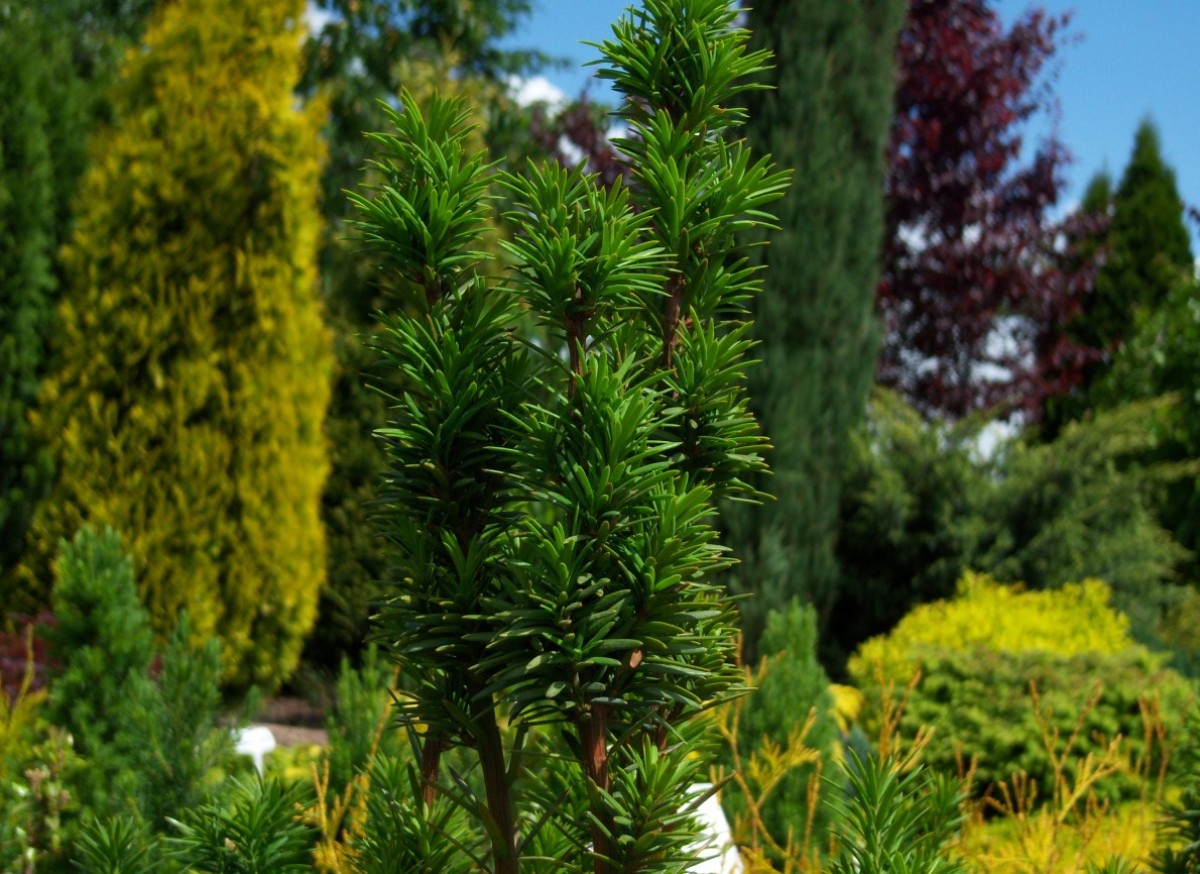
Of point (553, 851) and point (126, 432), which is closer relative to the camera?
point (553, 851)

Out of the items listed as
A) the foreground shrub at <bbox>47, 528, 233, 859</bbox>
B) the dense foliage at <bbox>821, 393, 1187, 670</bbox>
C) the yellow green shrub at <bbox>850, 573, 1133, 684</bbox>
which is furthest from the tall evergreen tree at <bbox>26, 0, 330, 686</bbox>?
the dense foliage at <bbox>821, 393, 1187, 670</bbox>

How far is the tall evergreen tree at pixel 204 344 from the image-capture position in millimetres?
Result: 5621

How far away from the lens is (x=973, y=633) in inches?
235

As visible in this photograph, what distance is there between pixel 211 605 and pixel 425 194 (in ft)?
15.7

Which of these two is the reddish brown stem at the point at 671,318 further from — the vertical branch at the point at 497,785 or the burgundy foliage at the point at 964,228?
the burgundy foliage at the point at 964,228

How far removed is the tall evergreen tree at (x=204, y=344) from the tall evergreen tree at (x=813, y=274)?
8.95 ft

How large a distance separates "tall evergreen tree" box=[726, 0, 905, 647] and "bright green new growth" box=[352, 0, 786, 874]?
5.66 metres

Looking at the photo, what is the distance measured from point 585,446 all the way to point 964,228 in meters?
12.4

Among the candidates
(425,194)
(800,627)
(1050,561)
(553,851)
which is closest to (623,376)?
(425,194)

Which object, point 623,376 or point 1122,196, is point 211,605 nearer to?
point 623,376

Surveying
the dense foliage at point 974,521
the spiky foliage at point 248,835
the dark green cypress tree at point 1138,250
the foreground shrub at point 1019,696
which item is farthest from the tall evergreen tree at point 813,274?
the dark green cypress tree at point 1138,250

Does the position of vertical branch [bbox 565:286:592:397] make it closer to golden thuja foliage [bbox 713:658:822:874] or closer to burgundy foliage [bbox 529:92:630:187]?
golden thuja foliage [bbox 713:658:822:874]

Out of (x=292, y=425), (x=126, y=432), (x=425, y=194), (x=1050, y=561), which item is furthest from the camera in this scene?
(x=1050, y=561)

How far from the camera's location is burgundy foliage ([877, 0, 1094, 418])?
1241cm
